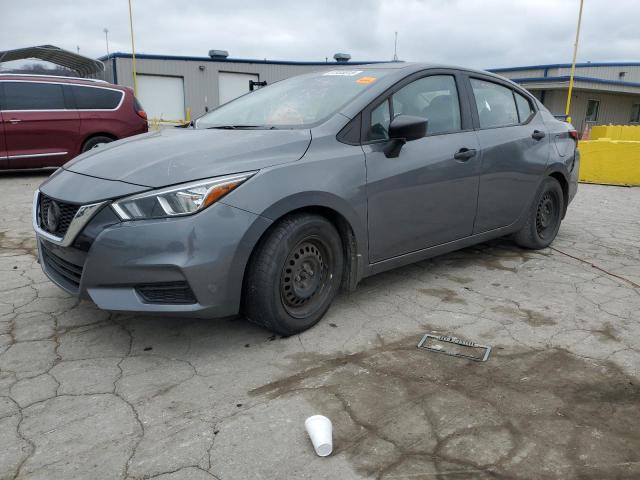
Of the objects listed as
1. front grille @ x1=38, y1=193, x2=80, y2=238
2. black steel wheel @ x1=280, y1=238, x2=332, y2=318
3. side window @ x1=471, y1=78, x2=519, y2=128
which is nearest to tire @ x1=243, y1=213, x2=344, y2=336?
black steel wheel @ x1=280, y1=238, x2=332, y2=318

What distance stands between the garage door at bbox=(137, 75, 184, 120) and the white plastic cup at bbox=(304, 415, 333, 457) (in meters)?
27.0

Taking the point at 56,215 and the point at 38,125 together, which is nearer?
the point at 56,215

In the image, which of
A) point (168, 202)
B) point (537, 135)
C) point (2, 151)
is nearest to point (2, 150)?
point (2, 151)

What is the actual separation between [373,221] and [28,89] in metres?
7.80

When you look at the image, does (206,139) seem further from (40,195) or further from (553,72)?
(553,72)

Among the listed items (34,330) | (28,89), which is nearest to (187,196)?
(34,330)

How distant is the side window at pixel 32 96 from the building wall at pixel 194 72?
18.6 m

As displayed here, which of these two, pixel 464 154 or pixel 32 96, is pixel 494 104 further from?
pixel 32 96

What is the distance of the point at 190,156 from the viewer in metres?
2.77

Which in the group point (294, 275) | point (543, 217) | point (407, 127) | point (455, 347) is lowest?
point (455, 347)

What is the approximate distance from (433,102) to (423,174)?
612 mm

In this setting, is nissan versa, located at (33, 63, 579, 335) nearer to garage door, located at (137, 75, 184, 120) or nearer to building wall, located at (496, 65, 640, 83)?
garage door, located at (137, 75, 184, 120)

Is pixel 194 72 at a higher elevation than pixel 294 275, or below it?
higher

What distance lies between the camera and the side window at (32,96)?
8461 mm
